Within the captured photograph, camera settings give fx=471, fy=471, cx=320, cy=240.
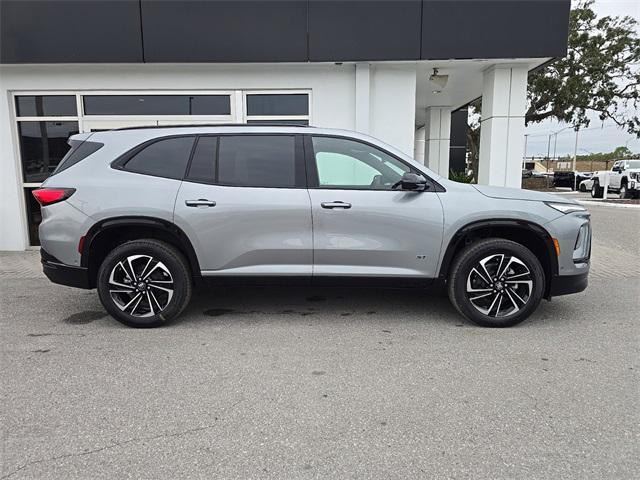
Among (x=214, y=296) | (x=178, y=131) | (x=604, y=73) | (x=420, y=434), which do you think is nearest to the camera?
(x=420, y=434)

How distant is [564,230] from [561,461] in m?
2.46

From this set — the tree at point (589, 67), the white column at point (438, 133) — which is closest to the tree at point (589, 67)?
the tree at point (589, 67)

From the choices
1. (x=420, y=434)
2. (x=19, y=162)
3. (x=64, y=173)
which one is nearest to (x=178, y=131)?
(x=64, y=173)

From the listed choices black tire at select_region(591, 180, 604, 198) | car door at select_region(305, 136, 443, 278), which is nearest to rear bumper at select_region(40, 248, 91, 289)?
car door at select_region(305, 136, 443, 278)

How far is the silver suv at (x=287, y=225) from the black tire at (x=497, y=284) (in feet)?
0.03

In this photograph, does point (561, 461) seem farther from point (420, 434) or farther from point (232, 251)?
point (232, 251)

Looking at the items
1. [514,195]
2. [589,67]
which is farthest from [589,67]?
[514,195]

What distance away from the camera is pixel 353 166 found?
180 inches

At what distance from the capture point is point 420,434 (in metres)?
2.77

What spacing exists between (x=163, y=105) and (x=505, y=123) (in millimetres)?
6005

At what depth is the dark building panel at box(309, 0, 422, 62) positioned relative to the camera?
7406 millimetres

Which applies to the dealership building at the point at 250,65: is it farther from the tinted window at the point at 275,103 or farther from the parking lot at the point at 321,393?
the parking lot at the point at 321,393

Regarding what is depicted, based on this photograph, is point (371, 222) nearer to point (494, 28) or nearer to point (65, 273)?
point (65, 273)

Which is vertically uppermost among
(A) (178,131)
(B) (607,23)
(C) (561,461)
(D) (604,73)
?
(B) (607,23)
